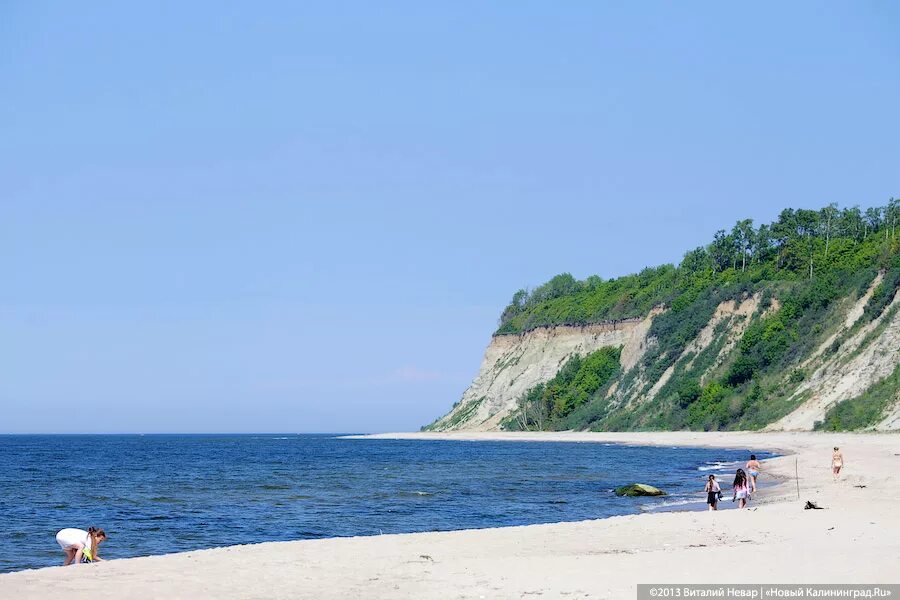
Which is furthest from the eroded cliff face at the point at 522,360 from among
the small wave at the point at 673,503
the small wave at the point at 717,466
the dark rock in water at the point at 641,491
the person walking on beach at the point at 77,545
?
the person walking on beach at the point at 77,545

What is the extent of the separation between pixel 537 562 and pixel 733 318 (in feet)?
312

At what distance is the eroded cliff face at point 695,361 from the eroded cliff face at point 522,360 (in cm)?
16

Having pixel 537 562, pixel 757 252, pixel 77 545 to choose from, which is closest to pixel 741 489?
pixel 537 562

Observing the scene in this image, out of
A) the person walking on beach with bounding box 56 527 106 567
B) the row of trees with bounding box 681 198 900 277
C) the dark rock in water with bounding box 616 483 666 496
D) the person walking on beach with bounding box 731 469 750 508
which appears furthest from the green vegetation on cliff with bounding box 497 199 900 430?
the person walking on beach with bounding box 56 527 106 567

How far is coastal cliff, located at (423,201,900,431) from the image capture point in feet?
265

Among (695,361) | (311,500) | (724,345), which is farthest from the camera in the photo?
(695,361)

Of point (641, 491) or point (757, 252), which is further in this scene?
point (757, 252)

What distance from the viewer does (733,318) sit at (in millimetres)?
108938

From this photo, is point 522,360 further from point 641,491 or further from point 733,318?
point 641,491

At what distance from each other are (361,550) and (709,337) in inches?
3688

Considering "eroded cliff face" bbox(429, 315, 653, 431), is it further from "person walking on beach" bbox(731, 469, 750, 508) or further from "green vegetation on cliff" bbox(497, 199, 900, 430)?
"person walking on beach" bbox(731, 469, 750, 508)

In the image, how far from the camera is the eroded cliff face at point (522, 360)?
135 meters

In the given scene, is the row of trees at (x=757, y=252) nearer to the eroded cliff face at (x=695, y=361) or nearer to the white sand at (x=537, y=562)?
the eroded cliff face at (x=695, y=361)

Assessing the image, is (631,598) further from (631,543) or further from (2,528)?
(2,528)
